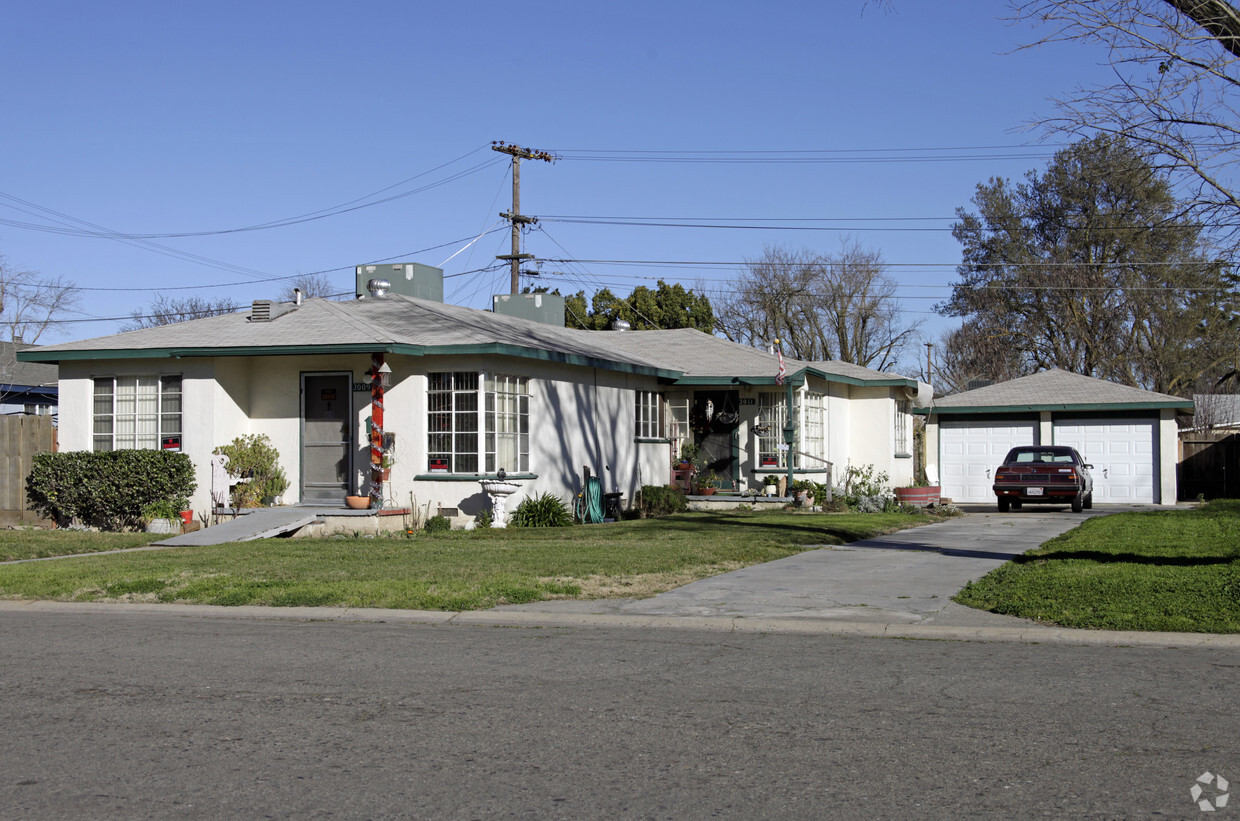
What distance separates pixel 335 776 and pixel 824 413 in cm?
2289

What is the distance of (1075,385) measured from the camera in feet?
104

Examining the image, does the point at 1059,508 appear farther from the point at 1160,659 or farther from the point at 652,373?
the point at 1160,659

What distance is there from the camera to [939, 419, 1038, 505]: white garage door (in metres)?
31.2

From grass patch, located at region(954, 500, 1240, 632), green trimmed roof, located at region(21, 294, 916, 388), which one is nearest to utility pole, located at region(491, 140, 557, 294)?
green trimmed roof, located at region(21, 294, 916, 388)

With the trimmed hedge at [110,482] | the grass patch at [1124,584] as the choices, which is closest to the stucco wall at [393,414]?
A: the trimmed hedge at [110,482]

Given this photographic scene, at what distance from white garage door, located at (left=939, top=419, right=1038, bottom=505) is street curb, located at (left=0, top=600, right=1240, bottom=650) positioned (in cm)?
2279

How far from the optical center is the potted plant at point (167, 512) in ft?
61.5

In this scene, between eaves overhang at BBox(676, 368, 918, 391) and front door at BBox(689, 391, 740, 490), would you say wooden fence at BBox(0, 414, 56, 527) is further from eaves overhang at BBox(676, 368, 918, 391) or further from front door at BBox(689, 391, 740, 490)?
front door at BBox(689, 391, 740, 490)

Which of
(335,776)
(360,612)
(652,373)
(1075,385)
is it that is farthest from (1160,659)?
(1075,385)

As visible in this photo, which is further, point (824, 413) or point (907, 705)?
point (824, 413)

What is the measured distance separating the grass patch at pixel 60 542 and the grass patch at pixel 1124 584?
12166 mm

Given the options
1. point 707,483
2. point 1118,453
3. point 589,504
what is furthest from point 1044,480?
point 589,504

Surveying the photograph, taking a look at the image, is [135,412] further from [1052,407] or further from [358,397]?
[1052,407]

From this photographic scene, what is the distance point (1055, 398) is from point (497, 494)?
60.4 feet
